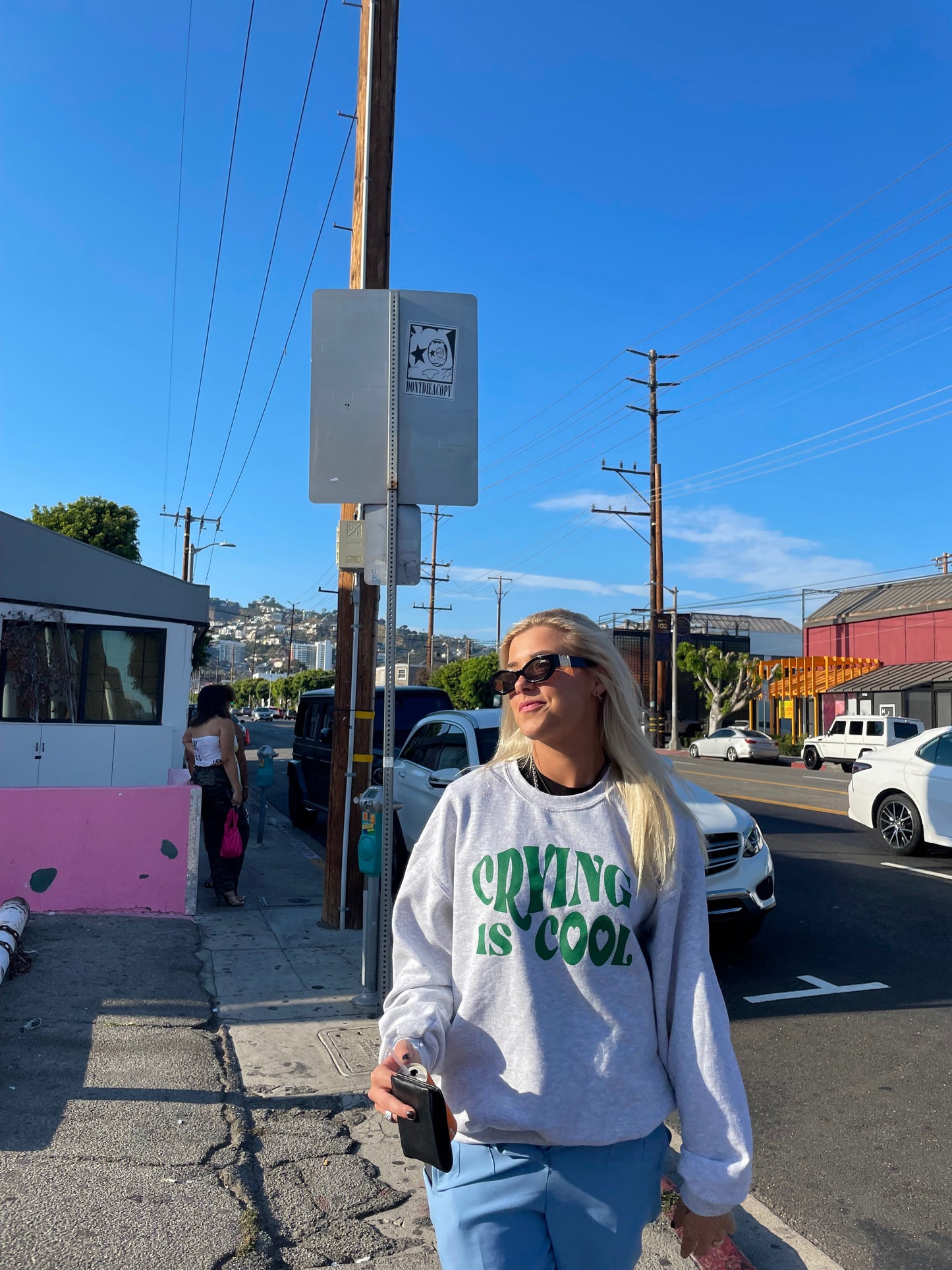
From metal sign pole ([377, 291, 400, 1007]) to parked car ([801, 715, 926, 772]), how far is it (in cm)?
2543

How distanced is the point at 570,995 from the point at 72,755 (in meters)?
10.1

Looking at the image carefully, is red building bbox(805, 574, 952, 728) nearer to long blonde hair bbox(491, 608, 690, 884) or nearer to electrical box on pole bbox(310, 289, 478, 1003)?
electrical box on pole bbox(310, 289, 478, 1003)

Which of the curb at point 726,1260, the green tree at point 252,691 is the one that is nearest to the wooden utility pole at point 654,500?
the curb at point 726,1260

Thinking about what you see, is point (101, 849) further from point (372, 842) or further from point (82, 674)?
point (82, 674)

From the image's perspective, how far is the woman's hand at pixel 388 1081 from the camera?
168 cm

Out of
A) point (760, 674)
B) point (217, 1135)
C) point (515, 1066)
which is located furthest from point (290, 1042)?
point (760, 674)

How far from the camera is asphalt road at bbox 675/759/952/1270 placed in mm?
3650

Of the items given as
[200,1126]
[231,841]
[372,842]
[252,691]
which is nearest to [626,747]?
[200,1126]

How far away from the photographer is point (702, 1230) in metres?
1.81

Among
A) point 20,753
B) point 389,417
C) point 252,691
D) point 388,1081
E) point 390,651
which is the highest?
point 252,691

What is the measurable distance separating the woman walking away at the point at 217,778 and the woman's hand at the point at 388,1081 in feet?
21.5

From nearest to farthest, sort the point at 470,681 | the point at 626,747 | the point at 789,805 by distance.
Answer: the point at 626,747 → the point at 789,805 → the point at 470,681

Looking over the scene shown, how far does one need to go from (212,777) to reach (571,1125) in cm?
684

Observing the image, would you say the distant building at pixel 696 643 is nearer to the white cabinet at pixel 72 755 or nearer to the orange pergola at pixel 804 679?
the orange pergola at pixel 804 679
